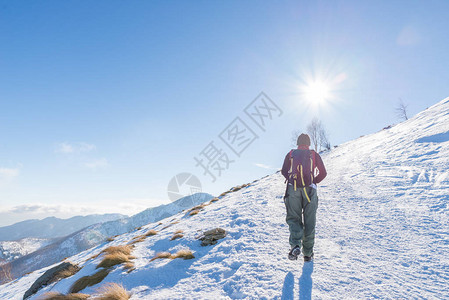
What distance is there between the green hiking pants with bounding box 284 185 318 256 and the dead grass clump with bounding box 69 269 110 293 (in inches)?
185

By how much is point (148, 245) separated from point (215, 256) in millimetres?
4113

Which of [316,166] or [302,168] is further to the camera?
[316,166]

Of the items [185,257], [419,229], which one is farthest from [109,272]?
[419,229]

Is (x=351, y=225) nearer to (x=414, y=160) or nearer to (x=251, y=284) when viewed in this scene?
(x=251, y=284)

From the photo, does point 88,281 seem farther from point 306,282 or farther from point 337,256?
point 337,256

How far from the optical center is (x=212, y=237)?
6.36 m

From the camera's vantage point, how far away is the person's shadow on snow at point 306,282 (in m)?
3.12

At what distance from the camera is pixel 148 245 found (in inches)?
311

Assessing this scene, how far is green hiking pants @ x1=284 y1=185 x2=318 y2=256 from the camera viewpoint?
4.34 m

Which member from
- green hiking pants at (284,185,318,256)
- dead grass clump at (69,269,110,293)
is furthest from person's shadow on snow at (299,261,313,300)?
dead grass clump at (69,269,110,293)

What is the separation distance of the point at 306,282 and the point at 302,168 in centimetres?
229

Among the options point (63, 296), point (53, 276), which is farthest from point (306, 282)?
point (53, 276)

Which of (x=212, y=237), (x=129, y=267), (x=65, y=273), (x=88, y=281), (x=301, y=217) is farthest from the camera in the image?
(x=65, y=273)

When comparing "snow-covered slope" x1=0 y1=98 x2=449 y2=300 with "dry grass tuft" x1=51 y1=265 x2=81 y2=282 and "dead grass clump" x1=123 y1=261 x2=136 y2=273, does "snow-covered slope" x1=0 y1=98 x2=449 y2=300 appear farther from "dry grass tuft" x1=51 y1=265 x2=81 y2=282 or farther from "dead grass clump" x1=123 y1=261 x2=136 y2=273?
"dry grass tuft" x1=51 y1=265 x2=81 y2=282
